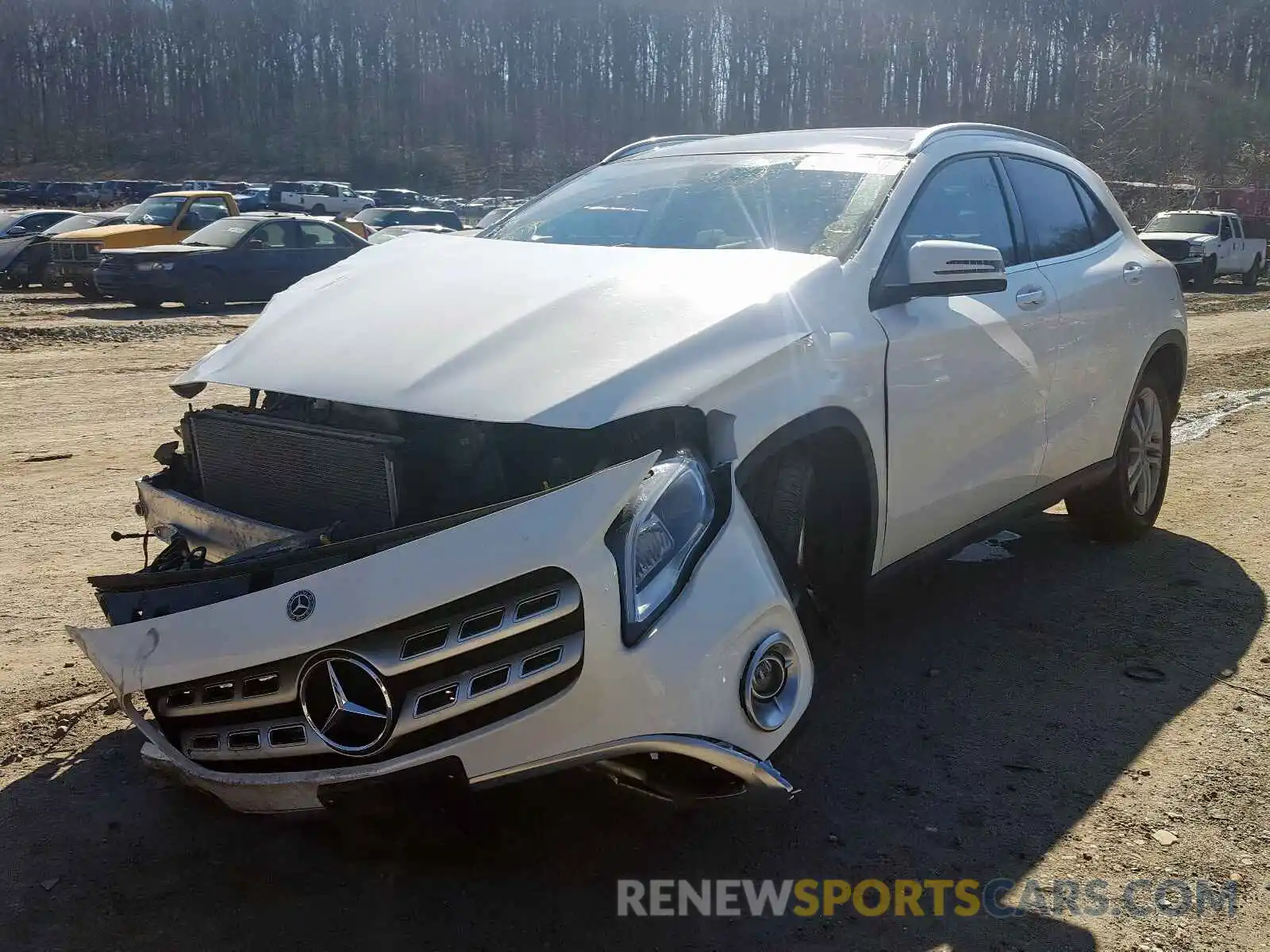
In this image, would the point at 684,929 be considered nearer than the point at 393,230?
Yes

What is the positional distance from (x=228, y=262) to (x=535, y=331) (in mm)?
15384

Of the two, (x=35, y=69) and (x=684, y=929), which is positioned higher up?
(x=35, y=69)

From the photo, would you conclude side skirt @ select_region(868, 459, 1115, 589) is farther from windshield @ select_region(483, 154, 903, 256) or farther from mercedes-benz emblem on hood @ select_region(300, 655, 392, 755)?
mercedes-benz emblem on hood @ select_region(300, 655, 392, 755)

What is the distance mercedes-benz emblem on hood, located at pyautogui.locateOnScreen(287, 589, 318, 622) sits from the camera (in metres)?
2.34

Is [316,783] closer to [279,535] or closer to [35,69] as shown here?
[279,535]

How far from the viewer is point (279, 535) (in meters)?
2.86

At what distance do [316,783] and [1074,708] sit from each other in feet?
8.30

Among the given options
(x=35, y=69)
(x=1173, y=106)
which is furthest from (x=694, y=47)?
(x=35, y=69)

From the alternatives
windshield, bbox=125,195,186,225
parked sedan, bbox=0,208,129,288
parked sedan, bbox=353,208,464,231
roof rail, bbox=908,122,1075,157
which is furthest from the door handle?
parked sedan, bbox=353,208,464,231

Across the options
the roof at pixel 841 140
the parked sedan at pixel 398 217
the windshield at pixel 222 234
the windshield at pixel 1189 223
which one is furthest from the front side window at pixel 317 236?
the windshield at pixel 1189 223

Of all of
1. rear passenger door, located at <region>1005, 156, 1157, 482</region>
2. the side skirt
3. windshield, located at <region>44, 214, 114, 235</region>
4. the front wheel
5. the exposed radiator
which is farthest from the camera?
the front wheel

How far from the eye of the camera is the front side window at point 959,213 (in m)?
3.79

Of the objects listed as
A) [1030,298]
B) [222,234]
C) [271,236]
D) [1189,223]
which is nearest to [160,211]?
[222,234]

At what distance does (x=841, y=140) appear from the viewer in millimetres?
4309
